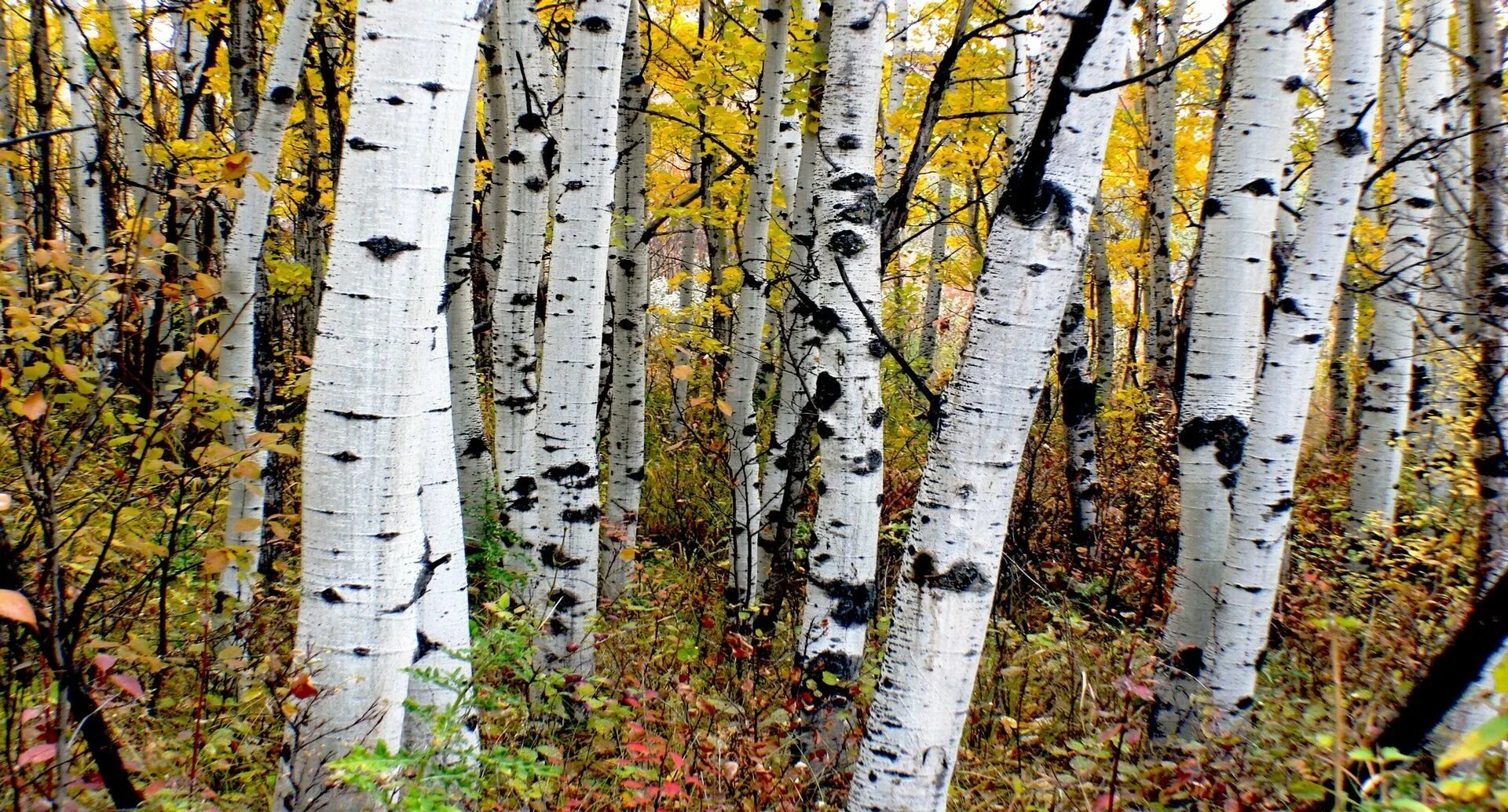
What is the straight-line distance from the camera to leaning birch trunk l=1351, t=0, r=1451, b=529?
564 cm

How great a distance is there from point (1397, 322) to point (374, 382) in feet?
23.2

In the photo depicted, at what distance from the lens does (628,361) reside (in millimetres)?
5156

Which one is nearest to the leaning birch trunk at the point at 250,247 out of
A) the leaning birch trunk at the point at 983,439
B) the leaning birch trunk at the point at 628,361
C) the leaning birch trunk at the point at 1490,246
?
the leaning birch trunk at the point at 628,361

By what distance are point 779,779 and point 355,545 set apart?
1741 millimetres

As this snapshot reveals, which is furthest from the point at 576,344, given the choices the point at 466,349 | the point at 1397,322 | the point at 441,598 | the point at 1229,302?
the point at 1397,322

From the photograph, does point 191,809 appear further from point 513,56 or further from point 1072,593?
point 1072,593

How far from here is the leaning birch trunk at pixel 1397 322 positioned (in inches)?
222

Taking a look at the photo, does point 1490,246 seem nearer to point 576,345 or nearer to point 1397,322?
point 1397,322

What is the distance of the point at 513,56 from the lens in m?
4.34

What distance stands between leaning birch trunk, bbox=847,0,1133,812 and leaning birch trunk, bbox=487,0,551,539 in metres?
2.50

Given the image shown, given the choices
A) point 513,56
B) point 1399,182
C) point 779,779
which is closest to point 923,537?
point 779,779

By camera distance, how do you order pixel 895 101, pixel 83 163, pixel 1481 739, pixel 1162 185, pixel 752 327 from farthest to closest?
pixel 1162 185 → pixel 895 101 → pixel 83 163 → pixel 752 327 → pixel 1481 739

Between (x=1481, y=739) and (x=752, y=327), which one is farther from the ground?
(x=752, y=327)

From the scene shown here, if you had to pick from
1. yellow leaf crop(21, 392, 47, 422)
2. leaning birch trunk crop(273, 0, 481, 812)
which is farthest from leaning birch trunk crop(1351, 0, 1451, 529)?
yellow leaf crop(21, 392, 47, 422)
